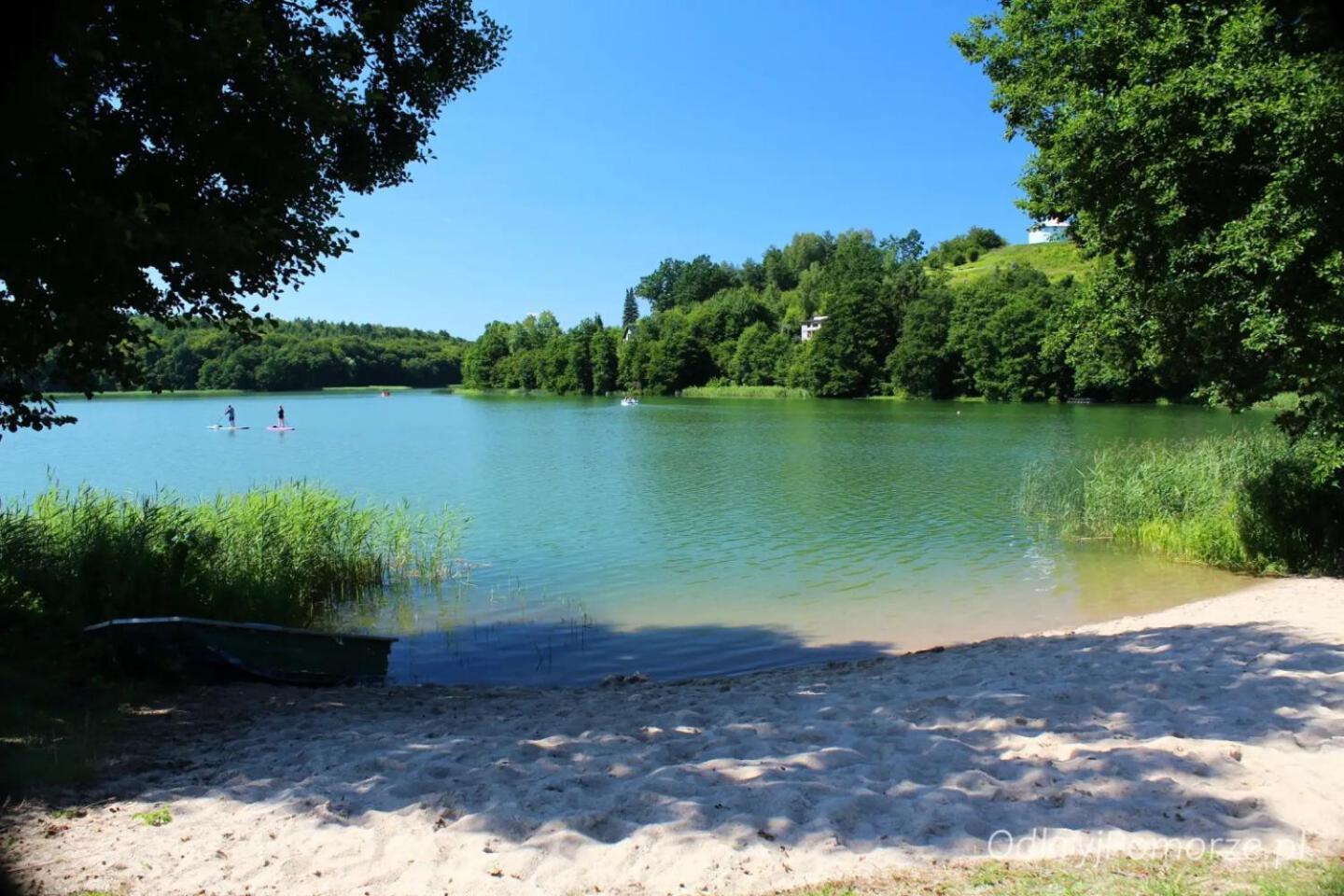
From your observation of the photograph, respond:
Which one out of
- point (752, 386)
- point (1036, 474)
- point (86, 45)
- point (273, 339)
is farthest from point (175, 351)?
point (86, 45)

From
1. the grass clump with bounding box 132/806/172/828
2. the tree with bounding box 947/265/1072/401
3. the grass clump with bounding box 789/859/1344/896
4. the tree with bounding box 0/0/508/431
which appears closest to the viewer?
the grass clump with bounding box 789/859/1344/896

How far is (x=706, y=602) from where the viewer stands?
1416cm

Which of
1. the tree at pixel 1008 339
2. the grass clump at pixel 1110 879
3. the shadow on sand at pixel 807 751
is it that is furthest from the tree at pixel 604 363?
the grass clump at pixel 1110 879

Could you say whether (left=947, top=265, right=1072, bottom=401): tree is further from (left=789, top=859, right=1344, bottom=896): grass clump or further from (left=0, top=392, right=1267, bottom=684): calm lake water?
(left=789, top=859, right=1344, bottom=896): grass clump

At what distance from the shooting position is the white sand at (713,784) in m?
4.01

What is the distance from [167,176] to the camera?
22.1ft

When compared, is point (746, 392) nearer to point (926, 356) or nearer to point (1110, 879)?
point (926, 356)

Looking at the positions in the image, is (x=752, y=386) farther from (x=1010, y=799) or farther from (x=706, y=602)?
(x=1010, y=799)

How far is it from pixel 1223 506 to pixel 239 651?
16579 mm

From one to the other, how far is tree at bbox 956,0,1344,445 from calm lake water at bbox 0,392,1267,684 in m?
4.17

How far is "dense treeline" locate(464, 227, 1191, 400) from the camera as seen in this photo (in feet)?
294

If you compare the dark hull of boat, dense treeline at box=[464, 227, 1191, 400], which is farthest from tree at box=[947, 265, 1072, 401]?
the dark hull of boat

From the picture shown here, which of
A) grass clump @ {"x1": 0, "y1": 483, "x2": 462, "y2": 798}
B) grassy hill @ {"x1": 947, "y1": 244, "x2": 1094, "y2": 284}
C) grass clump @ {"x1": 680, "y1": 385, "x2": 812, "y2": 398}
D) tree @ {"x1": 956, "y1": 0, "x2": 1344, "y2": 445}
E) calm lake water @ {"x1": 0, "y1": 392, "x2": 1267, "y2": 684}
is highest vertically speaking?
grassy hill @ {"x1": 947, "y1": 244, "x2": 1094, "y2": 284}

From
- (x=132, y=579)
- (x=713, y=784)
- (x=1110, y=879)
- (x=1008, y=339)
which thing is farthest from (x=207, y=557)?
(x=1008, y=339)
